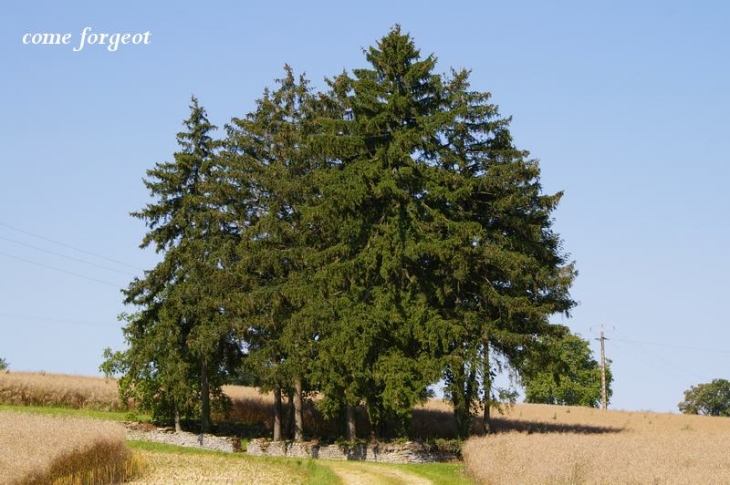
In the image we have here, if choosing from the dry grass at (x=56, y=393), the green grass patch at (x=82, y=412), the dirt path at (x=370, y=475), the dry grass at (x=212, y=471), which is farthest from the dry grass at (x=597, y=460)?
the dry grass at (x=56, y=393)

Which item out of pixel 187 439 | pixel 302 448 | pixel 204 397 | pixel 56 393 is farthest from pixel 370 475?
pixel 56 393

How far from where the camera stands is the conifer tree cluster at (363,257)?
39.9 m

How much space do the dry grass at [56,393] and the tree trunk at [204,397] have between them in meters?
9.63

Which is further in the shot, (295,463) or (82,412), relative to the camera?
(82,412)

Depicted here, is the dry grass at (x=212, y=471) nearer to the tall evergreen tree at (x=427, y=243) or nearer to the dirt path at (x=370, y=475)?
the dirt path at (x=370, y=475)

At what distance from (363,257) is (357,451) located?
952cm

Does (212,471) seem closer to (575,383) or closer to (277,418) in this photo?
(277,418)

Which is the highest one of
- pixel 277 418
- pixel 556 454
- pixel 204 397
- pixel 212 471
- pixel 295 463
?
pixel 204 397

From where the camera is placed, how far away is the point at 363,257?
→ 134ft

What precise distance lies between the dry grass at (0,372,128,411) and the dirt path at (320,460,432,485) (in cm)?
2696

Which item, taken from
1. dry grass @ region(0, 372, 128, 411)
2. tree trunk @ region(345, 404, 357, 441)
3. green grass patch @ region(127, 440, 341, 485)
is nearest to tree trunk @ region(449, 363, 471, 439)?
tree trunk @ region(345, 404, 357, 441)

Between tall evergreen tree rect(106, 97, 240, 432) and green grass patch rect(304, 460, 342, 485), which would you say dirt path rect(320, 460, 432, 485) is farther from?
tall evergreen tree rect(106, 97, 240, 432)

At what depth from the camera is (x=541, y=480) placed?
2403cm

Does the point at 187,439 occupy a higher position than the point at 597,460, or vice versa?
the point at 597,460
